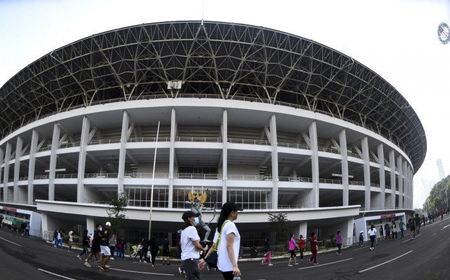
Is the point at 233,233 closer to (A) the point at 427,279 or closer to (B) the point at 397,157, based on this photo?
(A) the point at 427,279

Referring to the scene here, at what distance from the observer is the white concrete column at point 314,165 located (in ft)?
115

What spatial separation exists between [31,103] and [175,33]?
1016 inches

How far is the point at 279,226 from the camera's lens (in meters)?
29.3

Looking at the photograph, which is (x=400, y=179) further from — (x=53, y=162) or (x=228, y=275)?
(x=228, y=275)

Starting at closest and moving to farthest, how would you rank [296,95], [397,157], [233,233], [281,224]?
[233,233], [281,224], [296,95], [397,157]

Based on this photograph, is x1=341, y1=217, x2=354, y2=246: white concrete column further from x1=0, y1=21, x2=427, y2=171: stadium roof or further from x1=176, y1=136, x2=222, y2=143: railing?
x1=176, y1=136, x2=222, y2=143: railing

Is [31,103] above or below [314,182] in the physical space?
above

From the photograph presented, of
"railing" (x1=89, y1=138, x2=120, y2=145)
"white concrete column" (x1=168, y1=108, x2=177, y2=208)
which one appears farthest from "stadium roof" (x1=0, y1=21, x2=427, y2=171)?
"railing" (x1=89, y1=138, x2=120, y2=145)

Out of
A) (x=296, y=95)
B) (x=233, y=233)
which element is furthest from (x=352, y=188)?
(x=233, y=233)

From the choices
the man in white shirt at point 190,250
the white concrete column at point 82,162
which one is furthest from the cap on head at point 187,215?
the white concrete column at point 82,162

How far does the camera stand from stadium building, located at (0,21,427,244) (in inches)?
1276

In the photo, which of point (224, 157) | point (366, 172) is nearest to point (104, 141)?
point (224, 157)

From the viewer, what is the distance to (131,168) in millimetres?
39250

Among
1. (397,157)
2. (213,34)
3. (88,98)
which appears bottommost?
(397,157)
